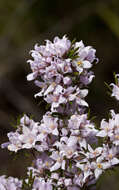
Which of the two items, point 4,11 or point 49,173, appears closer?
point 49,173

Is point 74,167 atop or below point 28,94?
below

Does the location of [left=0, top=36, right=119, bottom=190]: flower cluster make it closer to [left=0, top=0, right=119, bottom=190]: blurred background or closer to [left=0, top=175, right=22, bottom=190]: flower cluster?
[left=0, top=175, right=22, bottom=190]: flower cluster

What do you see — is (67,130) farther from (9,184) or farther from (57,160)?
(9,184)

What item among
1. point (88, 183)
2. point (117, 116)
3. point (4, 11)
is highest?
point (4, 11)

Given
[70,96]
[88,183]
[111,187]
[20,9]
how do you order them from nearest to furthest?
[70,96]
[88,183]
[111,187]
[20,9]

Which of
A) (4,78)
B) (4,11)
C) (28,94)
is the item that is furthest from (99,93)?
(4,11)

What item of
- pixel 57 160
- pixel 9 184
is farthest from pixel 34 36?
pixel 57 160

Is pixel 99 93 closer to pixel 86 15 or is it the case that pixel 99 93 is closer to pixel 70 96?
pixel 86 15

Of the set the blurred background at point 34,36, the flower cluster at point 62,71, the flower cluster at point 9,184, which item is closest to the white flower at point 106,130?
the flower cluster at point 62,71
